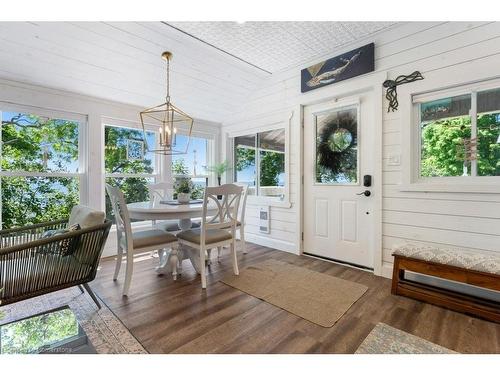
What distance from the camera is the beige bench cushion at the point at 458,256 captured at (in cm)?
183

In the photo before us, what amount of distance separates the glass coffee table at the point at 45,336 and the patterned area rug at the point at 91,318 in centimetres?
24

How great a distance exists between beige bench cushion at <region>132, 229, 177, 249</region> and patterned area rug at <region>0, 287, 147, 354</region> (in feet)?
1.84

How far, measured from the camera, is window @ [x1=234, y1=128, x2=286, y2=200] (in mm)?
3791

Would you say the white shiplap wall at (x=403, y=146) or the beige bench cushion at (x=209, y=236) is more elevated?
the white shiplap wall at (x=403, y=146)

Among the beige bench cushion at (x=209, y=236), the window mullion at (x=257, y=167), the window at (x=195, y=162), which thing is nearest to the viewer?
the beige bench cushion at (x=209, y=236)

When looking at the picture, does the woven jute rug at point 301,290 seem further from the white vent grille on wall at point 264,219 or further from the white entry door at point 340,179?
the white vent grille on wall at point 264,219

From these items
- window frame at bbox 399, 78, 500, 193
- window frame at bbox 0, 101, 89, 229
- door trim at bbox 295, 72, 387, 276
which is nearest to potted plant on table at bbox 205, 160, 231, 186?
window frame at bbox 0, 101, 89, 229

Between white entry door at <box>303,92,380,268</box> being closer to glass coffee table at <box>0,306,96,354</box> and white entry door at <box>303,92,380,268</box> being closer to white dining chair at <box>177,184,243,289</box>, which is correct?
white dining chair at <box>177,184,243,289</box>

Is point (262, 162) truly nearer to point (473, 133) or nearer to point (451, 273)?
point (473, 133)

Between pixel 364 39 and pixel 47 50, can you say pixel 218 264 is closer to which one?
pixel 47 50

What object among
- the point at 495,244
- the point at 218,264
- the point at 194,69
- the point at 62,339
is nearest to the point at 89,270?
the point at 62,339

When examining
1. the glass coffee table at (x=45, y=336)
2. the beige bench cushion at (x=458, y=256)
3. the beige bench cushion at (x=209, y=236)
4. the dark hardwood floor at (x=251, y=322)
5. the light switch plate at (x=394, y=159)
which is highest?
the light switch plate at (x=394, y=159)

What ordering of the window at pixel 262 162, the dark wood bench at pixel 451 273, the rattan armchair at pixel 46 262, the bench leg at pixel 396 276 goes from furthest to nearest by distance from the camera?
1. the window at pixel 262 162
2. the bench leg at pixel 396 276
3. the dark wood bench at pixel 451 273
4. the rattan armchair at pixel 46 262

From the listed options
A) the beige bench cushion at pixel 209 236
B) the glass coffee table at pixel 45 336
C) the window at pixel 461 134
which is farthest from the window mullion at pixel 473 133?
the glass coffee table at pixel 45 336
